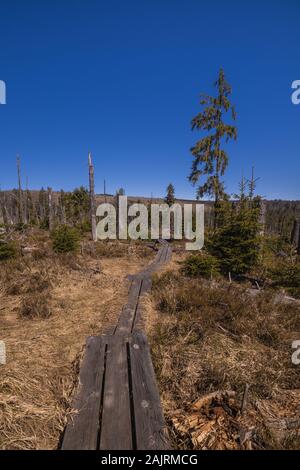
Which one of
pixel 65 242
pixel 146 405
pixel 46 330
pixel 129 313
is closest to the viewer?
pixel 146 405

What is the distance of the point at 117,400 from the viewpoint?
2.78 meters

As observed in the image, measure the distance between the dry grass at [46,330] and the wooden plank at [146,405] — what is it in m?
0.84

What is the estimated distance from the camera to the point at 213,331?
483cm

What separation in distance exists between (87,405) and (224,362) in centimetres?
228

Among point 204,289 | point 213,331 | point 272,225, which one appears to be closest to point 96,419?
point 213,331

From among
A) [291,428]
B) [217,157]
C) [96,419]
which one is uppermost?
[217,157]

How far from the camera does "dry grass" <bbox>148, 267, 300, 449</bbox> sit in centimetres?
257

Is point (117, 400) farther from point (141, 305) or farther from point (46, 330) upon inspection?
point (141, 305)

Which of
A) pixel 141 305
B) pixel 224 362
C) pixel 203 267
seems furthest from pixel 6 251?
pixel 224 362

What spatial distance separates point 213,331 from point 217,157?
12.3 meters

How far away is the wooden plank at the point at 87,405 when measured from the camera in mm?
2285

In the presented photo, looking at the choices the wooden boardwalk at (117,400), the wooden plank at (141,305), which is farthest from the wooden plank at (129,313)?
the wooden boardwalk at (117,400)

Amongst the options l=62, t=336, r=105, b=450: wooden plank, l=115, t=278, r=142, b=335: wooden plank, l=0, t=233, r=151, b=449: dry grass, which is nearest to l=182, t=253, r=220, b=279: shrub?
l=115, t=278, r=142, b=335: wooden plank
